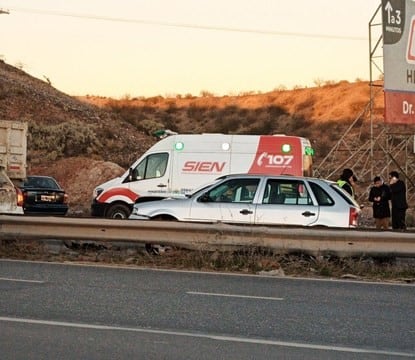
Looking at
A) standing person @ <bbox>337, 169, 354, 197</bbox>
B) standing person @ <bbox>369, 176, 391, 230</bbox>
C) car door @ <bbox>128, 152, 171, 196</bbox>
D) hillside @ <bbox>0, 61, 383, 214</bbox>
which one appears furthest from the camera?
hillside @ <bbox>0, 61, 383, 214</bbox>

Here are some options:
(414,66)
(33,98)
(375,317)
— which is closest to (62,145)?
(33,98)

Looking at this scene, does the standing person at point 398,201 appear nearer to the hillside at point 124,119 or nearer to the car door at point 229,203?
the car door at point 229,203

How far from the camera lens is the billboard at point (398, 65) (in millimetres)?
27500

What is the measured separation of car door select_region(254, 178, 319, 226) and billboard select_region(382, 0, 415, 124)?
43.5 ft

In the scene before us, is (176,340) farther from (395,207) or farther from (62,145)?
(62,145)

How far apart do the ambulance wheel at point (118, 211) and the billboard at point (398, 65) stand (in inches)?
440

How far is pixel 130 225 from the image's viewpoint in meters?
13.7

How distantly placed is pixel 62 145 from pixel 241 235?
27.6 metres

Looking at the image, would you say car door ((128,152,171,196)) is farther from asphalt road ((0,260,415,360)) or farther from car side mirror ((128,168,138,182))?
asphalt road ((0,260,415,360))

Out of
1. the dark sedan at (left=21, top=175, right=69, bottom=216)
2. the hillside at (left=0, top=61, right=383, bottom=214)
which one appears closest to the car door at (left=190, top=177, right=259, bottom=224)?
the dark sedan at (left=21, top=175, right=69, bottom=216)

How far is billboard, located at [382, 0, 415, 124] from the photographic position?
2750 centimetres

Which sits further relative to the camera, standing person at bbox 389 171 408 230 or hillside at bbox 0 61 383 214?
hillside at bbox 0 61 383 214

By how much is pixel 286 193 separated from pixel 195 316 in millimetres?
6534

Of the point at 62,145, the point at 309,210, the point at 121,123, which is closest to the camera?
the point at 309,210
